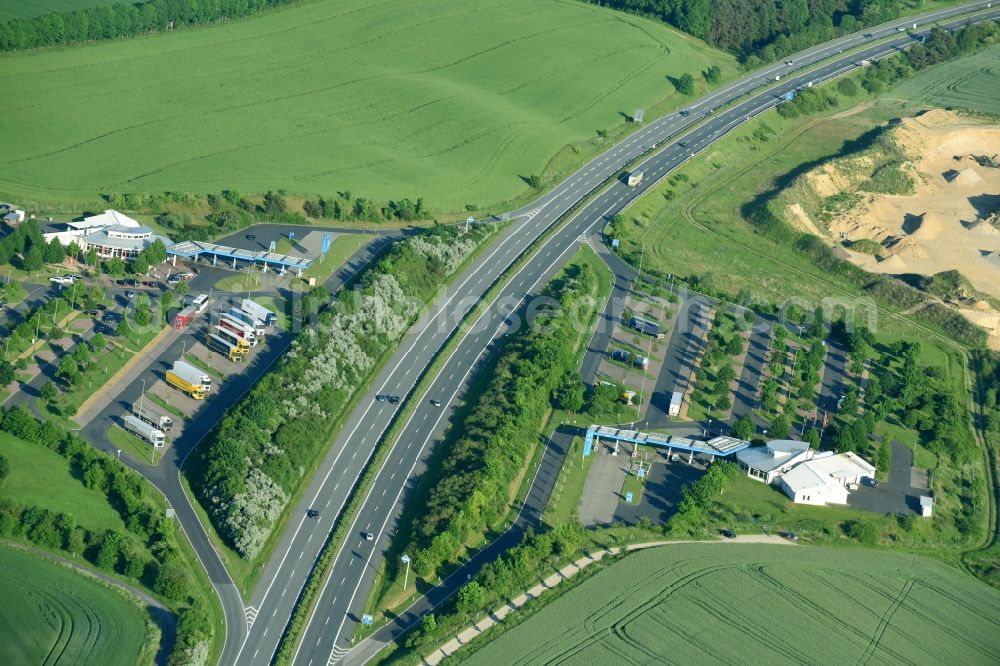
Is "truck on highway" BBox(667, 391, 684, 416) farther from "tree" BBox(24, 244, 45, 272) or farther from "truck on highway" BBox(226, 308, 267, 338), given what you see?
"tree" BBox(24, 244, 45, 272)

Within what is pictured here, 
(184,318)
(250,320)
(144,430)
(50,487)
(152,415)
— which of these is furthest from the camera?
(250,320)

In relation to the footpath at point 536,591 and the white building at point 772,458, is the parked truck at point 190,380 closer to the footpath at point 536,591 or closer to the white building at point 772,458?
the footpath at point 536,591

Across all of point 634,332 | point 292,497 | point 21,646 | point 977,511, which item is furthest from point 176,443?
point 977,511

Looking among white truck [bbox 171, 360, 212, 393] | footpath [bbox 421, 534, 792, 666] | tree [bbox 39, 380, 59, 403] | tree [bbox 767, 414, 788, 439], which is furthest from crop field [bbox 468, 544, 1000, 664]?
tree [bbox 39, 380, 59, 403]

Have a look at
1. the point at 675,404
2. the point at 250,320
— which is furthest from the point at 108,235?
the point at 675,404

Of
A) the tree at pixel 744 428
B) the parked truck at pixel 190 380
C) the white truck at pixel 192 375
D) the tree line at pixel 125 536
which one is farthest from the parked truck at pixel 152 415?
the tree at pixel 744 428

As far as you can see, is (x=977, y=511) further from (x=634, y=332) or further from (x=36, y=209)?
(x=36, y=209)

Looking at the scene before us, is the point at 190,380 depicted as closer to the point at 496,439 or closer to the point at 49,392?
the point at 49,392
